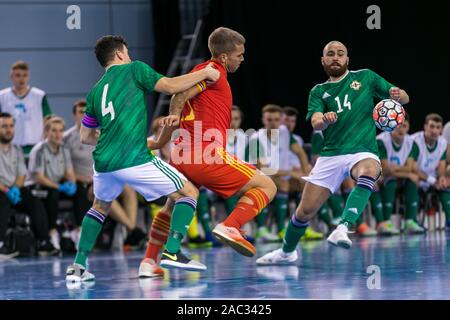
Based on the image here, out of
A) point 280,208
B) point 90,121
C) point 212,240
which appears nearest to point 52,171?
point 212,240

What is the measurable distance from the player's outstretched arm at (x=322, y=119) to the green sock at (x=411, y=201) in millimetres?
5123

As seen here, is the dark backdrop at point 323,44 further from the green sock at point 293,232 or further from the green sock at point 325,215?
the green sock at point 293,232

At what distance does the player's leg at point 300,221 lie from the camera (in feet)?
23.2

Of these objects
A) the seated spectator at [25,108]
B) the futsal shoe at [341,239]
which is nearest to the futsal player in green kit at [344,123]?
the futsal shoe at [341,239]

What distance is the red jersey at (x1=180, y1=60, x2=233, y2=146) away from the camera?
6.23 meters

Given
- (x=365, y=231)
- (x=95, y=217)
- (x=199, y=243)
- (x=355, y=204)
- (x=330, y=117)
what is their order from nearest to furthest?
(x=95, y=217) < (x=330, y=117) < (x=355, y=204) < (x=199, y=243) < (x=365, y=231)

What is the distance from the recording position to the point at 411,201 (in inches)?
458

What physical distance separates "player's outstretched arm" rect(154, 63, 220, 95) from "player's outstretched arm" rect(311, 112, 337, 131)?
882 mm

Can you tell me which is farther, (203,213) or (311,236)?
(311,236)

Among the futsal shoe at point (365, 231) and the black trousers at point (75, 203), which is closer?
the black trousers at point (75, 203)

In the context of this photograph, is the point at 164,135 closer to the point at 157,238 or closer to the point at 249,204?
the point at 249,204

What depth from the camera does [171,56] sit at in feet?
45.0

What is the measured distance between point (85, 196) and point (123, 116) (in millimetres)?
4386
